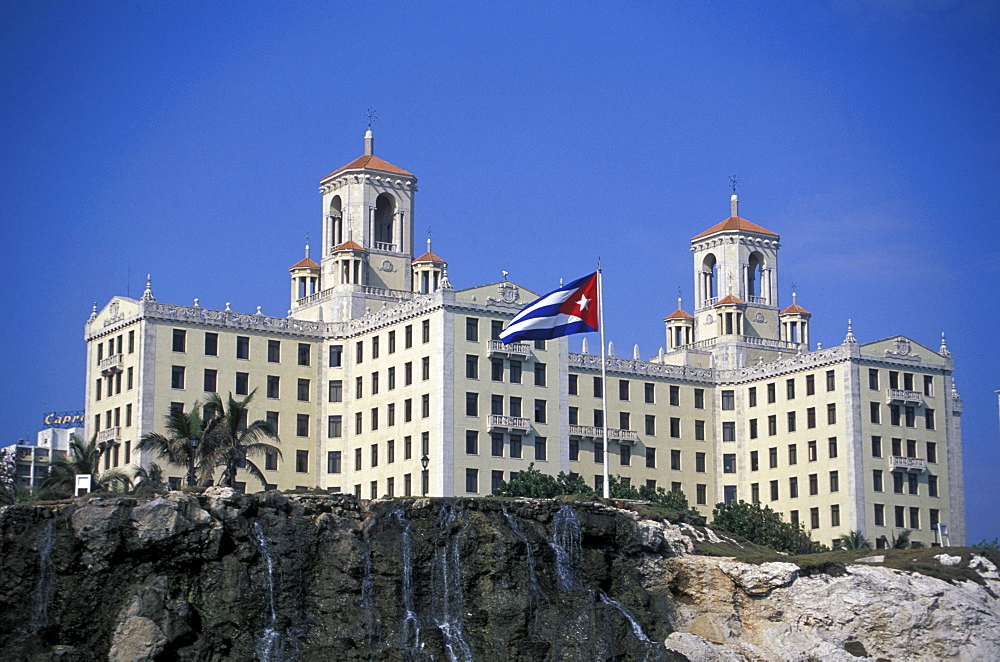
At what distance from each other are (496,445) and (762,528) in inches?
793

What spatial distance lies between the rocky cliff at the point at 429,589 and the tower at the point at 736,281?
58.4 m

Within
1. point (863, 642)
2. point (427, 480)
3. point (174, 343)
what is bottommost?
point (863, 642)

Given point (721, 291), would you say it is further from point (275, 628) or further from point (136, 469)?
point (275, 628)

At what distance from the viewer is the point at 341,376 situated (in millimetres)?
149375

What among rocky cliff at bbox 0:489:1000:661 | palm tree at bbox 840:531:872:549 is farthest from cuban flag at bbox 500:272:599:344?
palm tree at bbox 840:531:872:549

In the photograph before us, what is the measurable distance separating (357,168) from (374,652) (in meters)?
71.1

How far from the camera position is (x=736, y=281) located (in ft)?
559

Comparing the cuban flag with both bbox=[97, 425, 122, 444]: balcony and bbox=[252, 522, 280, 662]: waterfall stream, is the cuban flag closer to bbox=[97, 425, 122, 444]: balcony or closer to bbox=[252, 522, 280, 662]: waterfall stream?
bbox=[252, 522, 280, 662]: waterfall stream

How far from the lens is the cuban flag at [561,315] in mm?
106312

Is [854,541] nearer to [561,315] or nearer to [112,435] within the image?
[561,315]

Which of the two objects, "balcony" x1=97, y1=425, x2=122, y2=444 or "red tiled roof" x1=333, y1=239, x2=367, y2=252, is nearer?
"balcony" x1=97, y1=425, x2=122, y2=444

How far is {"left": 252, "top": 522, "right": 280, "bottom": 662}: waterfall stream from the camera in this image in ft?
299

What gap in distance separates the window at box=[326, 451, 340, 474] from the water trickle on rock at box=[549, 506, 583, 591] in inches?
1824

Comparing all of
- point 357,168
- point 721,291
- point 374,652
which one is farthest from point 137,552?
point 721,291
